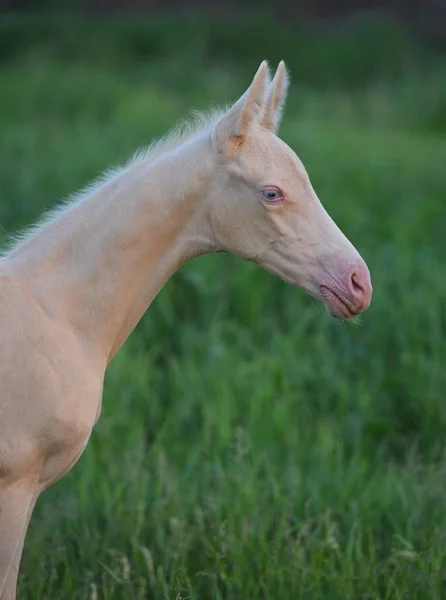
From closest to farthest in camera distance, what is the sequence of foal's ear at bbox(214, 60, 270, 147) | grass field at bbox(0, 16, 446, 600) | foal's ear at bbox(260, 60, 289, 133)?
foal's ear at bbox(214, 60, 270, 147) < foal's ear at bbox(260, 60, 289, 133) < grass field at bbox(0, 16, 446, 600)

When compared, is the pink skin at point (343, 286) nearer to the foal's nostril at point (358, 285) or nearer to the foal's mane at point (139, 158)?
the foal's nostril at point (358, 285)

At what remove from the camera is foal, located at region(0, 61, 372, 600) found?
2.32 meters

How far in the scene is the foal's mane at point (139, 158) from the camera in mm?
2508

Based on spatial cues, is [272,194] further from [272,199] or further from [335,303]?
[335,303]

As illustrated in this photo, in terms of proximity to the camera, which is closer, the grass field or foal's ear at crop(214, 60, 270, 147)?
foal's ear at crop(214, 60, 270, 147)

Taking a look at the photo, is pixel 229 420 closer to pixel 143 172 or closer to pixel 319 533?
pixel 319 533

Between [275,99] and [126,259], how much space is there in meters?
0.56

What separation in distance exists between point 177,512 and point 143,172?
1553mm

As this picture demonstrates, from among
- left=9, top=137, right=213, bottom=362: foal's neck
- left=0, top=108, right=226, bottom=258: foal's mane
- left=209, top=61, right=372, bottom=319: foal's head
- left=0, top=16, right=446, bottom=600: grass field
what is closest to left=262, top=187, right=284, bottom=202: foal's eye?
left=209, top=61, right=372, bottom=319: foal's head

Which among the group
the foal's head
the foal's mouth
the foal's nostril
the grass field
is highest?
the foal's head

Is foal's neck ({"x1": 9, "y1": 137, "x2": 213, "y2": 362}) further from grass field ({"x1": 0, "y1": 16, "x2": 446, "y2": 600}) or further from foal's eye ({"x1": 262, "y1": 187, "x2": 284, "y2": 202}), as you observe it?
grass field ({"x1": 0, "y1": 16, "x2": 446, "y2": 600})

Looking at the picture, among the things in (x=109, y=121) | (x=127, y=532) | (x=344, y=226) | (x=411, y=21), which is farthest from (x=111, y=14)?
(x=127, y=532)

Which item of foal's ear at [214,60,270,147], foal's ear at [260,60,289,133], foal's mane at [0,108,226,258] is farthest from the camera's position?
foal's mane at [0,108,226,258]

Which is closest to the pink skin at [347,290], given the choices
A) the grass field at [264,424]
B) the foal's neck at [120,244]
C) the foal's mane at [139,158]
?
the foal's neck at [120,244]
